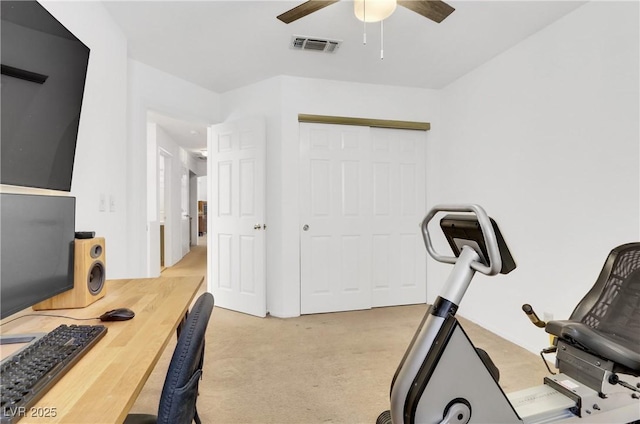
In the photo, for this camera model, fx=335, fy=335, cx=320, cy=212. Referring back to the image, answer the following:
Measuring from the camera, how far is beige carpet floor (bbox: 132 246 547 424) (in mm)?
1875

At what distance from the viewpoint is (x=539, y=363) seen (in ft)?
7.82

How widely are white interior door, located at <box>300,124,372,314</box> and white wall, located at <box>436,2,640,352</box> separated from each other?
3.51ft

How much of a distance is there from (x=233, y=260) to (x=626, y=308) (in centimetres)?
314

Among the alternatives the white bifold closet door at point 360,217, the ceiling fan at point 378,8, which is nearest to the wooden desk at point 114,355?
the ceiling fan at point 378,8

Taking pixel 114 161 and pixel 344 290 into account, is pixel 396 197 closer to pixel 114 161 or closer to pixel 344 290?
pixel 344 290

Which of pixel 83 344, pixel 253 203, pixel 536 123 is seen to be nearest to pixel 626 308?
pixel 536 123

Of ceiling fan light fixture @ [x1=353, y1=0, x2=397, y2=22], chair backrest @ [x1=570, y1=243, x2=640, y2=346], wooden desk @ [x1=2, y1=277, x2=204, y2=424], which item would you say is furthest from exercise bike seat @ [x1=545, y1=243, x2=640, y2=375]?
ceiling fan light fixture @ [x1=353, y1=0, x2=397, y2=22]

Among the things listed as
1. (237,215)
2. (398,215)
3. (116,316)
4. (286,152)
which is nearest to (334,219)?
(398,215)

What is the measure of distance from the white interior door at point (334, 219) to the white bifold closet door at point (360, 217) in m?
0.01

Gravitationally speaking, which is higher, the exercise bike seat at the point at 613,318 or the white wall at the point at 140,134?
the white wall at the point at 140,134

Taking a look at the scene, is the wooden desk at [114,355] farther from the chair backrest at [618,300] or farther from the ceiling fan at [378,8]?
the chair backrest at [618,300]

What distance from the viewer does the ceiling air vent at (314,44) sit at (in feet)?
8.88

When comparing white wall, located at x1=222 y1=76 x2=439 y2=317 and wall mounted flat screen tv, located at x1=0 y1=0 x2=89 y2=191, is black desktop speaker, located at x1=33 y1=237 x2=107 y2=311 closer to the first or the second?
wall mounted flat screen tv, located at x1=0 y1=0 x2=89 y2=191

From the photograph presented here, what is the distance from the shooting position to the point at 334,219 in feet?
11.9
